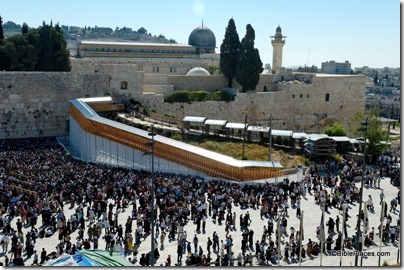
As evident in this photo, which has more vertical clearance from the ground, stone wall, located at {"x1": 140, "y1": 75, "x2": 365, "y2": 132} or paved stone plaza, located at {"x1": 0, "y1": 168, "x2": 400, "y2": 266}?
stone wall, located at {"x1": 140, "y1": 75, "x2": 365, "y2": 132}

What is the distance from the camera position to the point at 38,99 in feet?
106

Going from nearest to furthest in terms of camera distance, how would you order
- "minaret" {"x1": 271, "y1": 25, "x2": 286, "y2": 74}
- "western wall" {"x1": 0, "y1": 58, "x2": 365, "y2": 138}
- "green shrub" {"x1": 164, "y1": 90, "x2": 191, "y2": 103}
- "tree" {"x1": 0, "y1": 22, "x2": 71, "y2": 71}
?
1. "western wall" {"x1": 0, "y1": 58, "x2": 365, "y2": 138}
2. "tree" {"x1": 0, "y1": 22, "x2": 71, "y2": 71}
3. "green shrub" {"x1": 164, "y1": 90, "x2": 191, "y2": 103}
4. "minaret" {"x1": 271, "y1": 25, "x2": 286, "y2": 74}

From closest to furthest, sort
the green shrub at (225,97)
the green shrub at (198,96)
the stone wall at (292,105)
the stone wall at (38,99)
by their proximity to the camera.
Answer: the stone wall at (38,99) < the stone wall at (292,105) < the green shrub at (198,96) < the green shrub at (225,97)

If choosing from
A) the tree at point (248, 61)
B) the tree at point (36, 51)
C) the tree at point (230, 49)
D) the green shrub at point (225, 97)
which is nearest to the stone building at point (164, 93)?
→ the green shrub at point (225, 97)

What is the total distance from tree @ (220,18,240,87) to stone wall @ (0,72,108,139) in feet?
31.4

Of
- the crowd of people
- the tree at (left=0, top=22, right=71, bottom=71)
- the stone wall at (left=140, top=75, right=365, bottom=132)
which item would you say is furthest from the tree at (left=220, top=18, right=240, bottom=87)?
the crowd of people

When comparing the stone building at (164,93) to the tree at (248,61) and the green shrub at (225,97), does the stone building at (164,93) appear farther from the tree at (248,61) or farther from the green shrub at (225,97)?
the tree at (248,61)

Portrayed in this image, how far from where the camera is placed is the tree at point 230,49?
37.6 metres

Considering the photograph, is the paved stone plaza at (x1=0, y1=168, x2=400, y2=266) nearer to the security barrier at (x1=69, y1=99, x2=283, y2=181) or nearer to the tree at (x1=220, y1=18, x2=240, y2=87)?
the security barrier at (x1=69, y1=99, x2=283, y2=181)

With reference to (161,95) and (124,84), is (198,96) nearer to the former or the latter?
(161,95)

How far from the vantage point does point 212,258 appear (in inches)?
514

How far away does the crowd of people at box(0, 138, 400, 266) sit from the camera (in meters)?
13.3

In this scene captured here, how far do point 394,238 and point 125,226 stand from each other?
739 centimetres

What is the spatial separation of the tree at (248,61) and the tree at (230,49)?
0.42 meters
